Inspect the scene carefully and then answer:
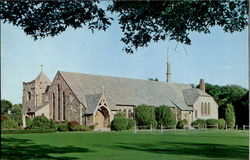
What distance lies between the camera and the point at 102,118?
39.4 feet

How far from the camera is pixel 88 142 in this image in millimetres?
10836

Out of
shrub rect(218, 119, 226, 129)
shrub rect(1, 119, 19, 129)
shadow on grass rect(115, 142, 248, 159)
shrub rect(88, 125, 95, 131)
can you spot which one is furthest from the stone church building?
shadow on grass rect(115, 142, 248, 159)

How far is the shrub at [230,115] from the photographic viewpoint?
968cm

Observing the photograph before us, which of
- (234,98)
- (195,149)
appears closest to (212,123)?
(195,149)

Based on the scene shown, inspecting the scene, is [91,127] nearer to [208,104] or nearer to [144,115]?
[144,115]

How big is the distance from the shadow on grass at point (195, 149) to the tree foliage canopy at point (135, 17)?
143 inches

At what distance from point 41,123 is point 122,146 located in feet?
8.66

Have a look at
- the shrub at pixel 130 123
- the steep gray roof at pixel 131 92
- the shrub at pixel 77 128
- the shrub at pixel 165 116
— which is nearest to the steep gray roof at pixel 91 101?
the steep gray roof at pixel 131 92

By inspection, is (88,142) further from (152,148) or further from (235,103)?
(235,103)

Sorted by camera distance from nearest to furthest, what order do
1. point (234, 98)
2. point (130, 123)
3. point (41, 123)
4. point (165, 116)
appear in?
point (234, 98) → point (41, 123) → point (130, 123) → point (165, 116)

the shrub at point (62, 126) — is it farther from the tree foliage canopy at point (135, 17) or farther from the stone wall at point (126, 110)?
the tree foliage canopy at point (135, 17)

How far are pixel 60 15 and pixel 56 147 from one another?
375cm

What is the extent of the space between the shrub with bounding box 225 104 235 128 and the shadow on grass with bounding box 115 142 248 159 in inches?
31.3

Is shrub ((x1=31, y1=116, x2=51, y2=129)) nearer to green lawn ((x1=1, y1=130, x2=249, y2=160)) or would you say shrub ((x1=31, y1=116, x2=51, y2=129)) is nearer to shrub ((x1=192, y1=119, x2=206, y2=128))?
green lawn ((x1=1, y1=130, x2=249, y2=160))
